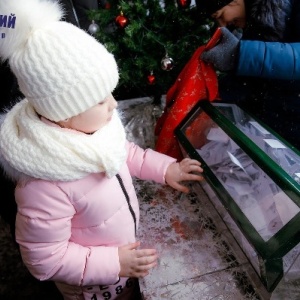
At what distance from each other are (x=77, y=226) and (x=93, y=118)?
333 mm

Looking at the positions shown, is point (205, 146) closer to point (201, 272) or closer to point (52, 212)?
point (201, 272)

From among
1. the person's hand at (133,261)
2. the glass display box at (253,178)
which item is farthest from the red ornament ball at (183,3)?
the person's hand at (133,261)

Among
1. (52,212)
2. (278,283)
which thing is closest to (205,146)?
(278,283)

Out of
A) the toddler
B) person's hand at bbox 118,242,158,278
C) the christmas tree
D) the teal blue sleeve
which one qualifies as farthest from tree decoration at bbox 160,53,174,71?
person's hand at bbox 118,242,158,278

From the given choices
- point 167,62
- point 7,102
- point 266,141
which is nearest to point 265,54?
point 266,141

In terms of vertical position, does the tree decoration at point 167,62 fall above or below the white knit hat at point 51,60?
below

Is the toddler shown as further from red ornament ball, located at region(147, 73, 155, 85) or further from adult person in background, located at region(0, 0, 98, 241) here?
red ornament ball, located at region(147, 73, 155, 85)

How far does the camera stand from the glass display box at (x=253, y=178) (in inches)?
31.8

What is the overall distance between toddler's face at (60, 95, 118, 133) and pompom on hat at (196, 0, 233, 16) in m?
0.83

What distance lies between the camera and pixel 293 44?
1140 millimetres

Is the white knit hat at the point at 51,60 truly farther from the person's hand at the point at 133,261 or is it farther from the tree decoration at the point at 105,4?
the tree decoration at the point at 105,4

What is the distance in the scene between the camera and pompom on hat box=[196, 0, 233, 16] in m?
1.34

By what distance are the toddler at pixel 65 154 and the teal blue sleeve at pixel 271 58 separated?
574 millimetres

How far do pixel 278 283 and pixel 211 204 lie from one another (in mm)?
406
